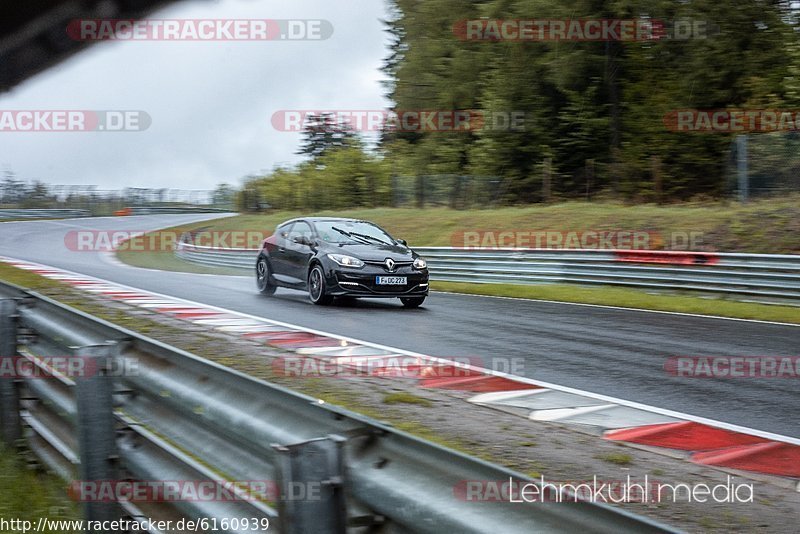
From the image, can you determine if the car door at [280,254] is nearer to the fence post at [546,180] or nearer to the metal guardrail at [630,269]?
the metal guardrail at [630,269]

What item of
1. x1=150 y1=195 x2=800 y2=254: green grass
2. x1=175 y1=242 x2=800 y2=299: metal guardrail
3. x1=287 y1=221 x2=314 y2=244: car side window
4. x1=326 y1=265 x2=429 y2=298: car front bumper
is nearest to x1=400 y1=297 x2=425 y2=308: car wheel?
x1=326 y1=265 x2=429 y2=298: car front bumper

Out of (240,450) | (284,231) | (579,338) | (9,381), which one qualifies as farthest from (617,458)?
(284,231)

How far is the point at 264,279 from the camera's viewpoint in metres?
15.4

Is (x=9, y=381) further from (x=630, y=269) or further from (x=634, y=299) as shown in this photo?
(x=630, y=269)

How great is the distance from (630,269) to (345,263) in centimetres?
622

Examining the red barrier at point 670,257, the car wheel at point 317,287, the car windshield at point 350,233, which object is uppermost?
the car windshield at point 350,233

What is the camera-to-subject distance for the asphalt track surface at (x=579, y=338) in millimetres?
6848

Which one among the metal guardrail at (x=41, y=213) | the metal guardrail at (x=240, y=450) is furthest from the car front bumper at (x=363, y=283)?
the metal guardrail at (x=41, y=213)

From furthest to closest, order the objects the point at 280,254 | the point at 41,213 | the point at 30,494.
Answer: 1. the point at 41,213
2. the point at 280,254
3. the point at 30,494

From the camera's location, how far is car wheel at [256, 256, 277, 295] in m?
15.3

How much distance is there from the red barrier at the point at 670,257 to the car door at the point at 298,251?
6.31m

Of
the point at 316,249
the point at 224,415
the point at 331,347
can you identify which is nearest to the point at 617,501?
the point at 224,415

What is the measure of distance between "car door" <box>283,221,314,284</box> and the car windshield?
0.25 m

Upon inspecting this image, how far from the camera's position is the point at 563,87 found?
32094 mm
